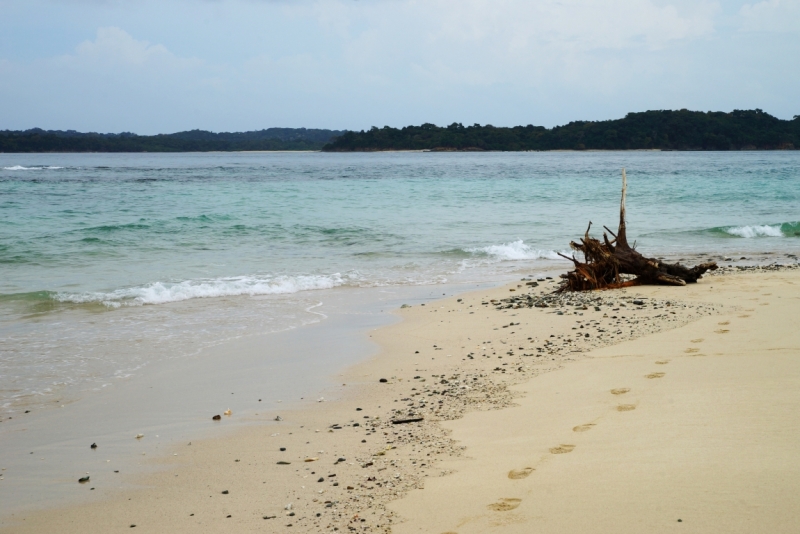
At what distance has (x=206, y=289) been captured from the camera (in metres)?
10.8

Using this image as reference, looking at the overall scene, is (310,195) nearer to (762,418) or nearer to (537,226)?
(537,226)

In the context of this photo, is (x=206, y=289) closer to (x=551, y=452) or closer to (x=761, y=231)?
(x=551, y=452)

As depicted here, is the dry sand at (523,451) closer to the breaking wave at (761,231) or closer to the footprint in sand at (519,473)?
the footprint in sand at (519,473)

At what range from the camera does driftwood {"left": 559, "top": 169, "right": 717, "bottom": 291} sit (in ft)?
31.5

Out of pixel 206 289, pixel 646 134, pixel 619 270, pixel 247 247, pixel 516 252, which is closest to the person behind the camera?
pixel 619 270

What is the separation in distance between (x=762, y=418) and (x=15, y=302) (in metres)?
10.1

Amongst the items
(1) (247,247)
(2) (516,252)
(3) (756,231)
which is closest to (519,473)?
(2) (516,252)

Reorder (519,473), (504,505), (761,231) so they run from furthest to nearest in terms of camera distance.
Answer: (761,231)
(519,473)
(504,505)

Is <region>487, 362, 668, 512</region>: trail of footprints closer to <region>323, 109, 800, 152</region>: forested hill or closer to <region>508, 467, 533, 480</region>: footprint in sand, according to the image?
<region>508, 467, 533, 480</region>: footprint in sand

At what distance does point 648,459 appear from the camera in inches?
133

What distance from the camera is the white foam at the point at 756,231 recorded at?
18.5m

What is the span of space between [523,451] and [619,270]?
664 centimetres

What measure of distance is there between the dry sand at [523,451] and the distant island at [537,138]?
108m

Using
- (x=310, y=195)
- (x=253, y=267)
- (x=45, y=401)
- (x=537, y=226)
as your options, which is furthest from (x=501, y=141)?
(x=45, y=401)
